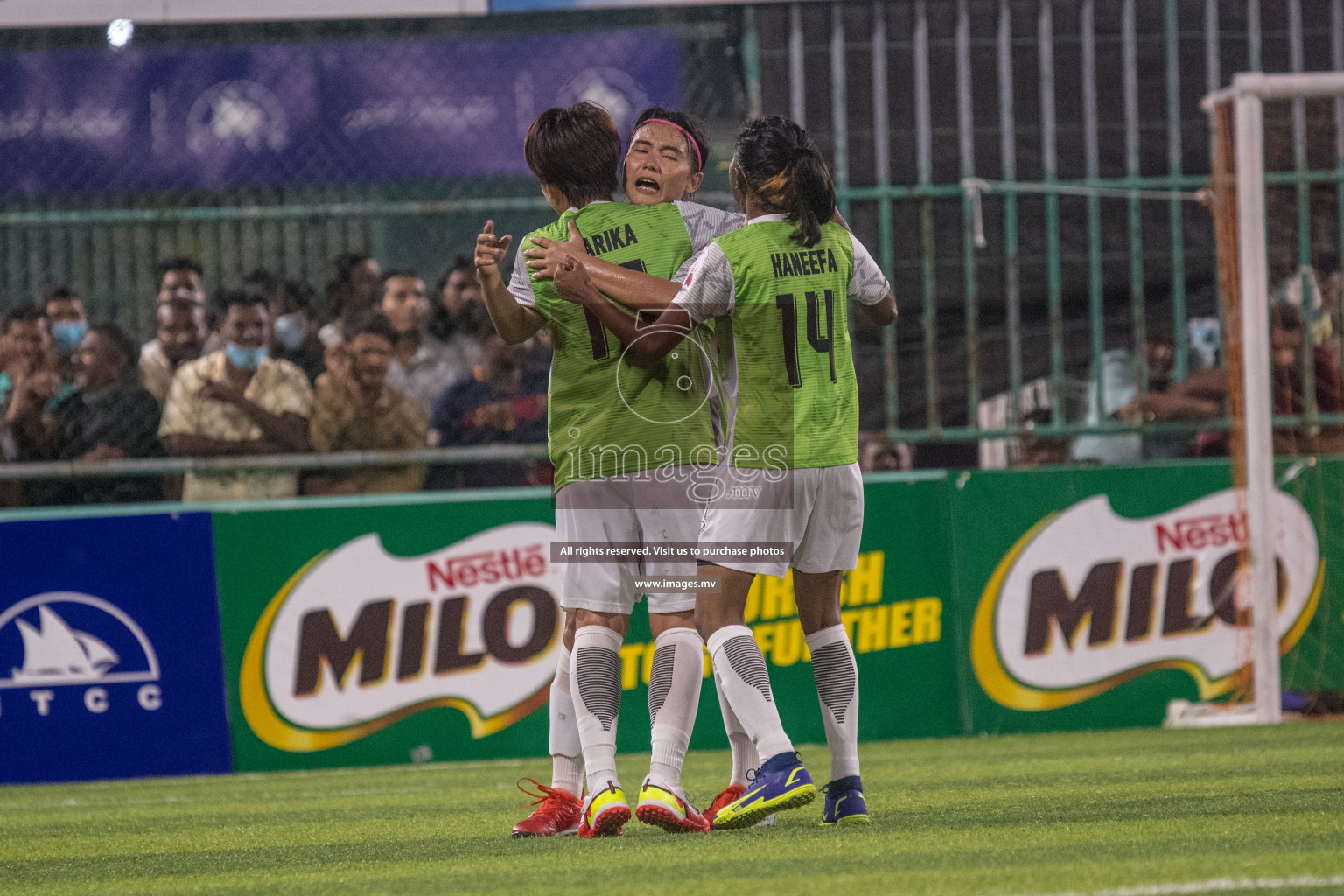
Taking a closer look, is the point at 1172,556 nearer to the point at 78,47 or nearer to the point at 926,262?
the point at 926,262

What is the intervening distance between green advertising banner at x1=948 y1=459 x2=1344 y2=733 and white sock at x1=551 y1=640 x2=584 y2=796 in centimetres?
371

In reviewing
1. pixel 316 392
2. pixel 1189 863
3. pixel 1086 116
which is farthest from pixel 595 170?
pixel 1086 116

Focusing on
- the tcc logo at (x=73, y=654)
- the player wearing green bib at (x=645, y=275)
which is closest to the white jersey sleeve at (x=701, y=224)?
the player wearing green bib at (x=645, y=275)

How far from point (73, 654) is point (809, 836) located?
15.4 ft

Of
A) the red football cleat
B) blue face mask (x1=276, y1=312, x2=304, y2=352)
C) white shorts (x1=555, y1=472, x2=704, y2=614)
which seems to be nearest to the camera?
white shorts (x1=555, y1=472, x2=704, y2=614)

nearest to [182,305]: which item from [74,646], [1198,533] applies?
[74,646]

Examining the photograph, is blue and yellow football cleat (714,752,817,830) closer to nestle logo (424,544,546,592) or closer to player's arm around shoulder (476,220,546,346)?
player's arm around shoulder (476,220,546,346)

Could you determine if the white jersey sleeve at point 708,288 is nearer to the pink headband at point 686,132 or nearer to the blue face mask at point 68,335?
the pink headband at point 686,132

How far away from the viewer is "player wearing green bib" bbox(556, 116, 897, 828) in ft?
13.8

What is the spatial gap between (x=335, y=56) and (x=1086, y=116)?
3.92 m

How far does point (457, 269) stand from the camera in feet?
25.4

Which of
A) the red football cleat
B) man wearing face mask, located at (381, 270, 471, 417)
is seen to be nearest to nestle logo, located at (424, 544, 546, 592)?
man wearing face mask, located at (381, 270, 471, 417)

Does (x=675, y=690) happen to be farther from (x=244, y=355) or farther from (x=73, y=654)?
(x=73, y=654)

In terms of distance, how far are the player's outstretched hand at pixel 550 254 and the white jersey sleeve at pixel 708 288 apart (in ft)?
0.93
